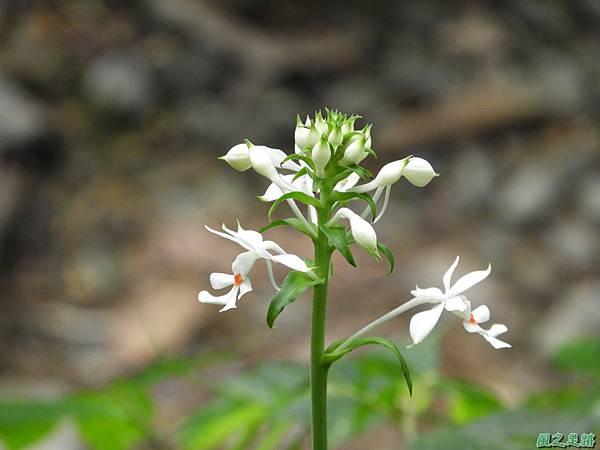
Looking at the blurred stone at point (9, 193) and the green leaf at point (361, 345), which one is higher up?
the blurred stone at point (9, 193)

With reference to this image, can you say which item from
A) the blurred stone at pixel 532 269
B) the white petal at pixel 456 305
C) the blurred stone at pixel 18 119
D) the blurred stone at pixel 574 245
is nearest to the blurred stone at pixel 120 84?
the blurred stone at pixel 18 119

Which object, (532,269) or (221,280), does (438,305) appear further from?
(532,269)

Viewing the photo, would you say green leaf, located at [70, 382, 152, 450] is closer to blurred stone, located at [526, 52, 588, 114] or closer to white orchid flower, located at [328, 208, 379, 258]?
white orchid flower, located at [328, 208, 379, 258]

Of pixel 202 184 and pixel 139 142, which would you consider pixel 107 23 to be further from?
pixel 202 184

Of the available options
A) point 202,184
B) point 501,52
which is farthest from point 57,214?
point 501,52

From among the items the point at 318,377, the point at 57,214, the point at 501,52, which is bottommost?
the point at 318,377

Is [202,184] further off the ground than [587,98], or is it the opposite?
[587,98]

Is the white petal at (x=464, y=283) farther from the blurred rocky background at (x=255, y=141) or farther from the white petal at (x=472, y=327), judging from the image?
the blurred rocky background at (x=255, y=141)

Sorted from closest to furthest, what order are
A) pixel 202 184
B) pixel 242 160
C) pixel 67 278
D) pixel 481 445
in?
pixel 242 160 → pixel 481 445 → pixel 67 278 → pixel 202 184
